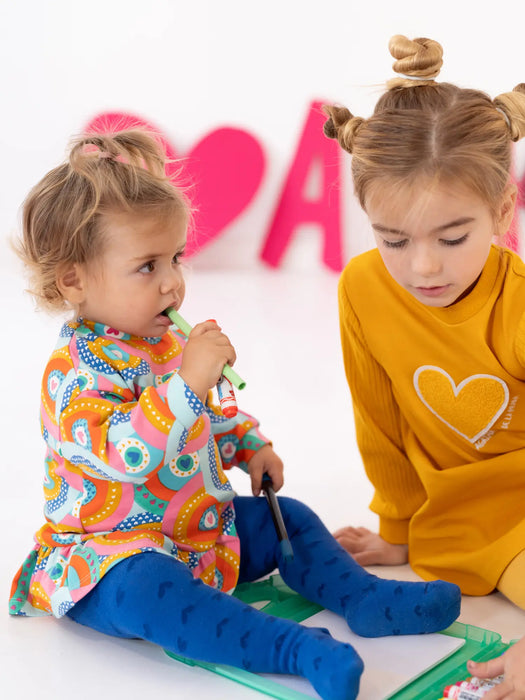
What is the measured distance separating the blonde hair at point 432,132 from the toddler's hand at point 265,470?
0.37 m

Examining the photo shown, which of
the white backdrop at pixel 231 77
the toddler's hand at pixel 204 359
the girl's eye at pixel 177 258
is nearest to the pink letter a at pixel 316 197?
the white backdrop at pixel 231 77

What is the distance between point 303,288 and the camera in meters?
3.08

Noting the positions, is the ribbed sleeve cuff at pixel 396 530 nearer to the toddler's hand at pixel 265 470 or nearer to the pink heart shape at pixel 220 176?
the toddler's hand at pixel 265 470

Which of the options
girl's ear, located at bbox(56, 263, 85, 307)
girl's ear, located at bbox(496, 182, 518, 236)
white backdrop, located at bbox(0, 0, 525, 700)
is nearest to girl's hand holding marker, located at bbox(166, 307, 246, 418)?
girl's ear, located at bbox(56, 263, 85, 307)

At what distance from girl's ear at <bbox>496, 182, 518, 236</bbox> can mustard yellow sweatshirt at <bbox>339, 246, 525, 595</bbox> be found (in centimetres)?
7

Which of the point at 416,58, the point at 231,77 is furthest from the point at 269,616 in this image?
the point at 231,77

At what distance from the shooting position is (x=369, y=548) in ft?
4.53

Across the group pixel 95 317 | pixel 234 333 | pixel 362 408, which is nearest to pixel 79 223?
pixel 95 317

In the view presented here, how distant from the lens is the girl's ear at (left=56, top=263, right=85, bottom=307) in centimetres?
118

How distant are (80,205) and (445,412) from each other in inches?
20.9

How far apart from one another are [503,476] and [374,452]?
187mm

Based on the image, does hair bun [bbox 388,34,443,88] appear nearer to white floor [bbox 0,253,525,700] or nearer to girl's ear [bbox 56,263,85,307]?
girl's ear [bbox 56,263,85,307]

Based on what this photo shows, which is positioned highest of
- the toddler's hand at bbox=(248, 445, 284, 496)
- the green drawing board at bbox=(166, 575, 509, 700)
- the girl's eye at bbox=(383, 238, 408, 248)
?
the girl's eye at bbox=(383, 238, 408, 248)

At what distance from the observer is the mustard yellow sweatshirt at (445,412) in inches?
48.6
